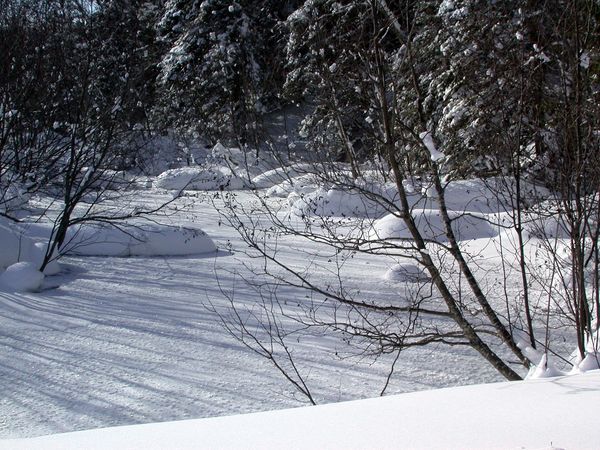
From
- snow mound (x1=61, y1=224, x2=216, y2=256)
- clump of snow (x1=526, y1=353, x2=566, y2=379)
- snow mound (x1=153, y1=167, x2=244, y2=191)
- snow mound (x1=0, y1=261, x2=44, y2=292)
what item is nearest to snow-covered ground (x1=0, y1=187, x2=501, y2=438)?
snow mound (x1=0, y1=261, x2=44, y2=292)

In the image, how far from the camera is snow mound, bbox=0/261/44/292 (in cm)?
891

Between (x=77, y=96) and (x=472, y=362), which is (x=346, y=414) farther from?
(x=77, y=96)

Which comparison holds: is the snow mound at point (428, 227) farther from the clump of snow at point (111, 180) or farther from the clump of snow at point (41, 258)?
the clump of snow at point (41, 258)

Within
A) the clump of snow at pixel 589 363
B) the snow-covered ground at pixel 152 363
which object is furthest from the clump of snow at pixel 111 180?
the clump of snow at pixel 589 363

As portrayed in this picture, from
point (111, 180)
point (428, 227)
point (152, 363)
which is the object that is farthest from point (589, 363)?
point (111, 180)

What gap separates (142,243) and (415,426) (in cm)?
879

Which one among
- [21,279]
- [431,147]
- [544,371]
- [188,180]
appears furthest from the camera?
[188,180]

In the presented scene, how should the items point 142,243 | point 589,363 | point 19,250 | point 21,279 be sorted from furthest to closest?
point 142,243, point 19,250, point 21,279, point 589,363

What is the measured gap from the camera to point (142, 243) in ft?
36.1

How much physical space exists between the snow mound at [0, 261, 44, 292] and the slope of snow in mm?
5929

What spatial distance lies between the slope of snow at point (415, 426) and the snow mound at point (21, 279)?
5929 millimetres

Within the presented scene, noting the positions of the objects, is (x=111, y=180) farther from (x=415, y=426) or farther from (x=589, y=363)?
(x=415, y=426)

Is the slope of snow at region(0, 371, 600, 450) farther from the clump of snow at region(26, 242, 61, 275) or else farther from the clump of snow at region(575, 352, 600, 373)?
the clump of snow at region(26, 242, 61, 275)

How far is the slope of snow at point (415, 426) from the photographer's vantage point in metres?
2.45
